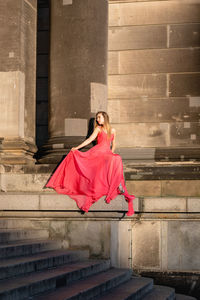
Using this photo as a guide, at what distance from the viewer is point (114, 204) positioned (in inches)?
316

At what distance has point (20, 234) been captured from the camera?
25.2 ft

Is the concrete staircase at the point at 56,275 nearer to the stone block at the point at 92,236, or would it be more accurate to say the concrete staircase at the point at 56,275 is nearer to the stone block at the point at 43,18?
the stone block at the point at 92,236

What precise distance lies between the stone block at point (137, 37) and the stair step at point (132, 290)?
6565 mm

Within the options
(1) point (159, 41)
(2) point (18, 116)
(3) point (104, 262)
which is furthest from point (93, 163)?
(1) point (159, 41)

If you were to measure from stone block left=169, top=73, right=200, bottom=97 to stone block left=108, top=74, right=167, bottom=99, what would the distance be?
0.20 meters

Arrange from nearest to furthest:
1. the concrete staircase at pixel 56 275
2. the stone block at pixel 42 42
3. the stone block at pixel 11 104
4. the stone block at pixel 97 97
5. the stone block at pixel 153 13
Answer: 1. the concrete staircase at pixel 56 275
2. the stone block at pixel 97 97
3. the stone block at pixel 11 104
4. the stone block at pixel 42 42
5. the stone block at pixel 153 13

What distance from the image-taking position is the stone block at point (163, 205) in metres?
8.30

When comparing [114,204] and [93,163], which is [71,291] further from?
[93,163]

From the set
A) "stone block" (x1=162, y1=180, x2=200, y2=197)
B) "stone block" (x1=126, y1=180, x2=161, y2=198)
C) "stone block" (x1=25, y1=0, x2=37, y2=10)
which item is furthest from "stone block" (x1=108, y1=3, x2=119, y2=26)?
"stone block" (x1=162, y1=180, x2=200, y2=197)

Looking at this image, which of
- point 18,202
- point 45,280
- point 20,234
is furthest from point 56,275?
point 18,202

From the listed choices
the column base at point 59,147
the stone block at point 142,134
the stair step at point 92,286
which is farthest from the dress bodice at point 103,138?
the stair step at point 92,286

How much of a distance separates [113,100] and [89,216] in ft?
16.1

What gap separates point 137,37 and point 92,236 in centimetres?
631

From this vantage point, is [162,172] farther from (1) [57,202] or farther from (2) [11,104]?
(2) [11,104]
